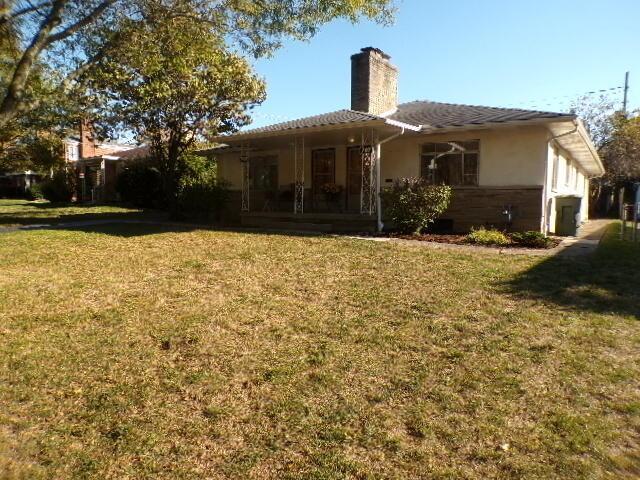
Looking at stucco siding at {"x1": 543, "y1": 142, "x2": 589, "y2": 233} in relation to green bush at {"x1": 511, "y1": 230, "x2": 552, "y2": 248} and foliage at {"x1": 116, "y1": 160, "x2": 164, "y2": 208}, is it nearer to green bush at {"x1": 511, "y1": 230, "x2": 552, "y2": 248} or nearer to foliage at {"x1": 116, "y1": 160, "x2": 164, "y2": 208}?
green bush at {"x1": 511, "y1": 230, "x2": 552, "y2": 248}

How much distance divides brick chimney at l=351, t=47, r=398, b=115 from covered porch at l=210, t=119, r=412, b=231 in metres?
1.76

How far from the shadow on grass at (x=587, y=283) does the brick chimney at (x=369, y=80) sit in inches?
366

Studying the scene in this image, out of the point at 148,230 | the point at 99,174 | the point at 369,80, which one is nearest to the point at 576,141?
the point at 369,80

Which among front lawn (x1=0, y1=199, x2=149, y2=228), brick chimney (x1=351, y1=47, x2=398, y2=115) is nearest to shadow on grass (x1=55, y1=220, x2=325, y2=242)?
front lawn (x1=0, y1=199, x2=149, y2=228)

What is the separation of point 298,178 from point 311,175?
18.6 inches

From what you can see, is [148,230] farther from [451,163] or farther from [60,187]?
[60,187]

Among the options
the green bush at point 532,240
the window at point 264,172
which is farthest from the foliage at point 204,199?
the green bush at point 532,240

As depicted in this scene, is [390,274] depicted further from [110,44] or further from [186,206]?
[186,206]

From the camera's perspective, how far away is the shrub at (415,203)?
11.0 meters

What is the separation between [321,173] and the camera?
15984 mm

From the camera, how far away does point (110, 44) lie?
8.03 m

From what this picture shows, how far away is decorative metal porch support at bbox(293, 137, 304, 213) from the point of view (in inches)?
555

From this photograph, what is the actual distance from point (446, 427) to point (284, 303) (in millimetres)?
2994

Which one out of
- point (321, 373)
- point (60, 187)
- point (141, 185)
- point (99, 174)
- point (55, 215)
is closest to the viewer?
point (321, 373)
